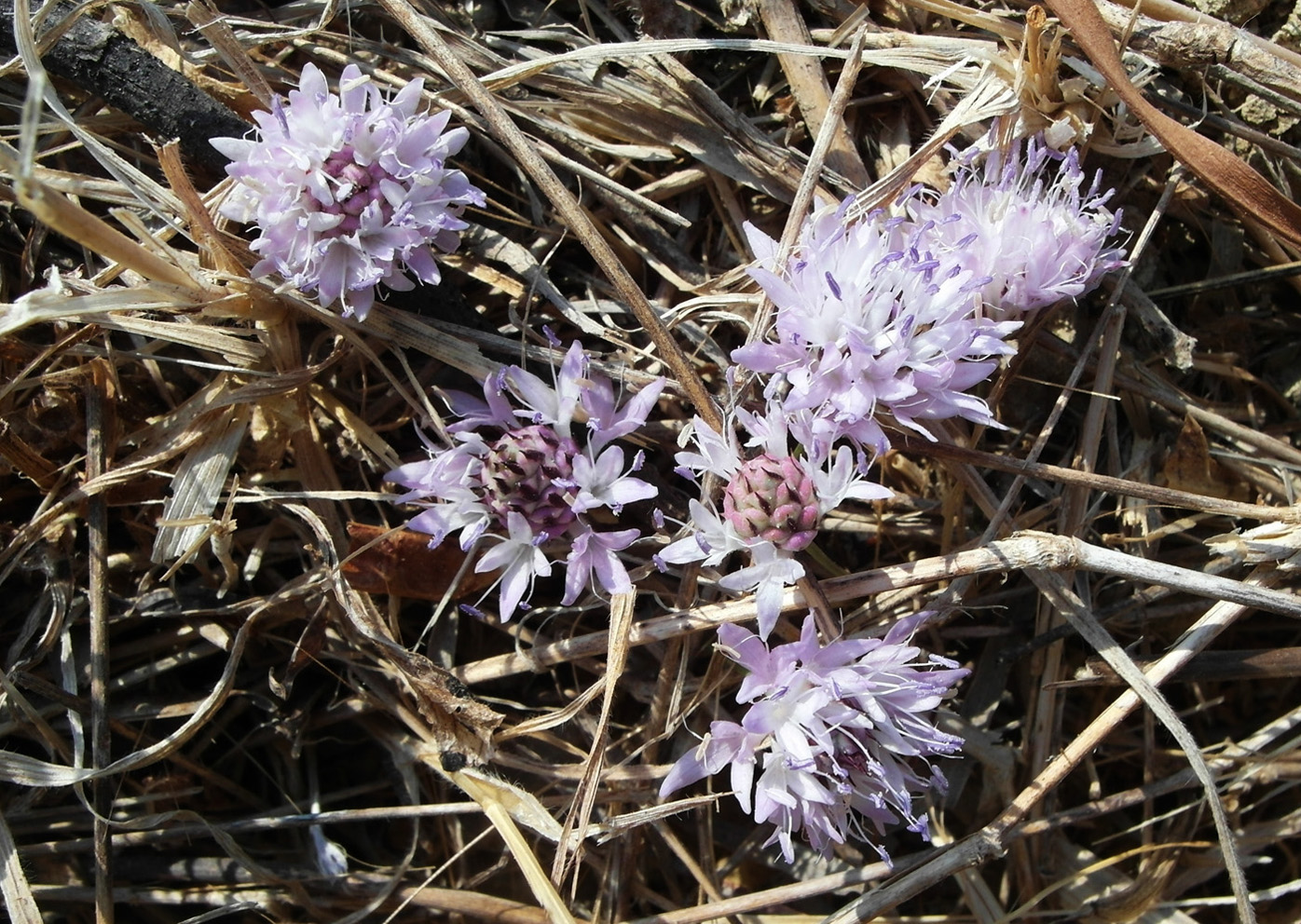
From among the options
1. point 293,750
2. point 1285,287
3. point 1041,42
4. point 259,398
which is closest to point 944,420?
point 1041,42

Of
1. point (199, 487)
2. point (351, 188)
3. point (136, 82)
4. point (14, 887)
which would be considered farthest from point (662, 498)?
point (14, 887)

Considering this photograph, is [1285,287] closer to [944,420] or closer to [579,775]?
[944,420]

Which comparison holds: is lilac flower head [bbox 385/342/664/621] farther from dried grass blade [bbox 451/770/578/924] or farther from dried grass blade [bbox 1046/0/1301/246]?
dried grass blade [bbox 1046/0/1301/246]

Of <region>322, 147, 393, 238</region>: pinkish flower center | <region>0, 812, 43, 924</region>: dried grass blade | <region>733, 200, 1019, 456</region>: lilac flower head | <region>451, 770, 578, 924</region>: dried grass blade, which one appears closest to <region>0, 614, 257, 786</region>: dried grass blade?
<region>0, 812, 43, 924</region>: dried grass blade

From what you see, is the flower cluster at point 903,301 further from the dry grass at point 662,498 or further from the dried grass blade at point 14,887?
the dried grass blade at point 14,887

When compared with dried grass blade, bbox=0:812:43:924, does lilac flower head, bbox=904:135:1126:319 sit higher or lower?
higher

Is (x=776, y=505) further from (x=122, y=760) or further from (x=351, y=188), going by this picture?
(x=122, y=760)
